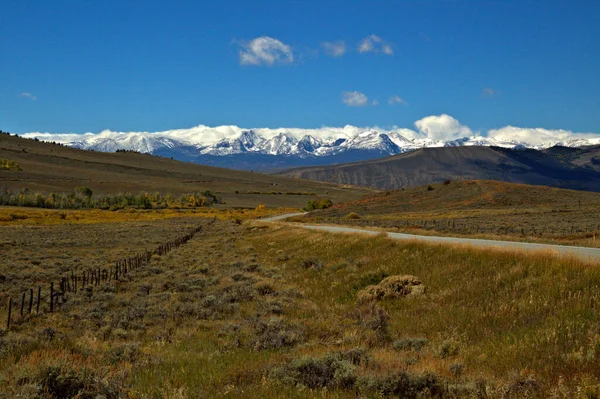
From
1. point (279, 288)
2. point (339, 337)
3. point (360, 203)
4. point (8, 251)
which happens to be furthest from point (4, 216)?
point (339, 337)

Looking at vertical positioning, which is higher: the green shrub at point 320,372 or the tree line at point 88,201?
the green shrub at point 320,372

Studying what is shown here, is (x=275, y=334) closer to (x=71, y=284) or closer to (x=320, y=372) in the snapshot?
(x=320, y=372)

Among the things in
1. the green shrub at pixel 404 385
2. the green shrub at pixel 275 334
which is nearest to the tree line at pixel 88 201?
the green shrub at pixel 275 334

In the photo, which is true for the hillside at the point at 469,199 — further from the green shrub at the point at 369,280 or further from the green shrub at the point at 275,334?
the green shrub at the point at 275,334

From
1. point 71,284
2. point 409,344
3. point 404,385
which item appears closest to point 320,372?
point 404,385

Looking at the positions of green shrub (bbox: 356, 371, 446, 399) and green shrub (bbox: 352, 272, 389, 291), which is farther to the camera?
green shrub (bbox: 352, 272, 389, 291)

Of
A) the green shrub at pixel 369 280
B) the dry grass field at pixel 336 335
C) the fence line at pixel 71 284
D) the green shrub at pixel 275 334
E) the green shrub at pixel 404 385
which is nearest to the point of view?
the green shrub at pixel 404 385

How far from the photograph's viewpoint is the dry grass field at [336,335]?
7.68m

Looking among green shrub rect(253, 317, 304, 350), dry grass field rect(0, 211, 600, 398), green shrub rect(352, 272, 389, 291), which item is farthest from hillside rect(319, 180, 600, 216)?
green shrub rect(253, 317, 304, 350)

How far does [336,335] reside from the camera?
11953 millimetres

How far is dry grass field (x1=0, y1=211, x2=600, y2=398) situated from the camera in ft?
25.2

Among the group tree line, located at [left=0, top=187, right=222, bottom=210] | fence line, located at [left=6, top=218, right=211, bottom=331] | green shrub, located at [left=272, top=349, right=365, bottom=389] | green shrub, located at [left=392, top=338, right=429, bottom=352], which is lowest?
tree line, located at [left=0, top=187, right=222, bottom=210]

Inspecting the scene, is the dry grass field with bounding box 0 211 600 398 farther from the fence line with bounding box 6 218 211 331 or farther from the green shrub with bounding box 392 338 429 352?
the fence line with bounding box 6 218 211 331

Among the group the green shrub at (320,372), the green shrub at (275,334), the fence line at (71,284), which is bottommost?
the fence line at (71,284)
